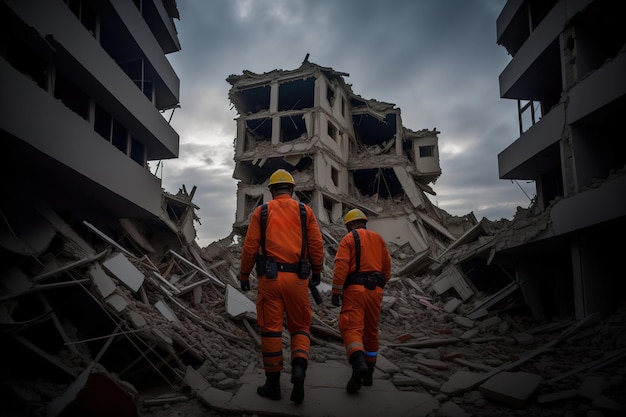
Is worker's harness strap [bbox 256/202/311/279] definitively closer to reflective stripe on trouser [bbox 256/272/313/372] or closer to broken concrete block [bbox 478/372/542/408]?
reflective stripe on trouser [bbox 256/272/313/372]

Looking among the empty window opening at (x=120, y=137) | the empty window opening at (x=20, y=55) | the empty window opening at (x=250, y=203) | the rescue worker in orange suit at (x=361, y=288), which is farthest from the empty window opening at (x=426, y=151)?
the empty window opening at (x=20, y=55)

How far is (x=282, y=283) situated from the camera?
421 centimetres

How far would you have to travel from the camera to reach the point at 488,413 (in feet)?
12.2

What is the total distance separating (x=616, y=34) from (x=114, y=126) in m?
12.6

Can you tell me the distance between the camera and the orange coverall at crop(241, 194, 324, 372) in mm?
4066

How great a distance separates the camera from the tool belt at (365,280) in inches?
196

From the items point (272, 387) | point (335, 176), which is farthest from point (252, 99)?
point (272, 387)

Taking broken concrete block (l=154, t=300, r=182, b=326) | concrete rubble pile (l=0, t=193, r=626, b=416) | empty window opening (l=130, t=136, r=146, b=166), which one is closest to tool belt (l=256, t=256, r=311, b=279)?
concrete rubble pile (l=0, t=193, r=626, b=416)

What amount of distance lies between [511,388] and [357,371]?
164cm

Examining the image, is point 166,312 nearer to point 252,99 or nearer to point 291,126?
point 291,126

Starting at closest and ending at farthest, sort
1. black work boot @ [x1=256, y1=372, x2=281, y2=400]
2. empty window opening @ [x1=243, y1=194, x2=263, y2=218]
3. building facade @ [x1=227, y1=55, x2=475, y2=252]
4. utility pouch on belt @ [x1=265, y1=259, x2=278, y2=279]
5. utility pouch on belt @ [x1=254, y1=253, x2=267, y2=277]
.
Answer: black work boot @ [x1=256, y1=372, x2=281, y2=400] < utility pouch on belt @ [x1=265, y1=259, x2=278, y2=279] < utility pouch on belt @ [x1=254, y1=253, x2=267, y2=277] < building facade @ [x1=227, y1=55, x2=475, y2=252] < empty window opening @ [x1=243, y1=194, x2=263, y2=218]

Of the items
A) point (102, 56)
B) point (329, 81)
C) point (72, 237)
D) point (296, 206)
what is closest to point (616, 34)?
point (296, 206)

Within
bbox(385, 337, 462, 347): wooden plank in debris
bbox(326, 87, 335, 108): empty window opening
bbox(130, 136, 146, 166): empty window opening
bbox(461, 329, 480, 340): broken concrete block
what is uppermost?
bbox(326, 87, 335, 108): empty window opening

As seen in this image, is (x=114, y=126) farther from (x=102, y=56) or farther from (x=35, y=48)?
(x=35, y=48)
